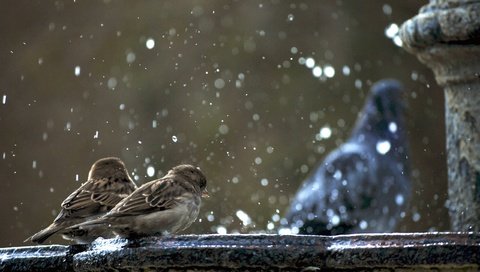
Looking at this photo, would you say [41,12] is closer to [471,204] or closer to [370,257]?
[471,204]

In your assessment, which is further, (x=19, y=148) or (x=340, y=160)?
(x=19, y=148)

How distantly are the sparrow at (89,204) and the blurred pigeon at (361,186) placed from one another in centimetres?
242

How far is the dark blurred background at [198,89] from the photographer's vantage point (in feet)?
30.8

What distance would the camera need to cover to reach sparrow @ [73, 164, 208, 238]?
2.93 m

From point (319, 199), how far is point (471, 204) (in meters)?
2.20

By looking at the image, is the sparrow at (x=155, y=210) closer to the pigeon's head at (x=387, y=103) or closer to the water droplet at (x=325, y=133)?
the pigeon's head at (x=387, y=103)

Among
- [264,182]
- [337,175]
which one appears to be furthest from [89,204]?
[264,182]

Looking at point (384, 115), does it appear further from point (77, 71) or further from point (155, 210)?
point (155, 210)

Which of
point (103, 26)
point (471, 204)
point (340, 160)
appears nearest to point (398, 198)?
point (340, 160)

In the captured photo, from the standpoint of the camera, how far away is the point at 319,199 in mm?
6164

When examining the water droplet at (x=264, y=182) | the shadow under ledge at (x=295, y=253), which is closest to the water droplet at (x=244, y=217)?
the water droplet at (x=264, y=182)

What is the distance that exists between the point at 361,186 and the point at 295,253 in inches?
165

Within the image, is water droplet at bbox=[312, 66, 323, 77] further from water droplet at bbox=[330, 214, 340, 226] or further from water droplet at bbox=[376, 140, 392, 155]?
water droplet at bbox=[330, 214, 340, 226]

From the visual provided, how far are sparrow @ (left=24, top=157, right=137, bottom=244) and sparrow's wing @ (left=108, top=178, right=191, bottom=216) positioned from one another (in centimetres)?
23
